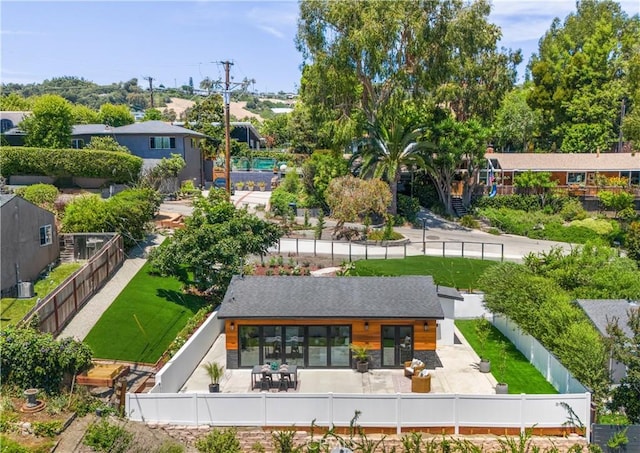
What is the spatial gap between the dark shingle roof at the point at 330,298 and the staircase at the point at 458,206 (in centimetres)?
2772

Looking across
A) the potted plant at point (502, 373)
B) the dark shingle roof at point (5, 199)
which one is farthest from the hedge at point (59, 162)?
the potted plant at point (502, 373)

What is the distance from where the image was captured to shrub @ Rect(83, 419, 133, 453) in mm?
13781

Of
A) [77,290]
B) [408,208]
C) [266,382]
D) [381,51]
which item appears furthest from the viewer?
[408,208]

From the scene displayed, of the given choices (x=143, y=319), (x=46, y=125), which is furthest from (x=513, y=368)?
(x=46, y=125)

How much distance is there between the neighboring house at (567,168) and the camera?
49.0 metres

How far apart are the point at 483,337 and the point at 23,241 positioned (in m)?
17.8

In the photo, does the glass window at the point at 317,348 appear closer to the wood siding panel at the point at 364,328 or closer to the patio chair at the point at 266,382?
the wood siding panel at the point at 364,328

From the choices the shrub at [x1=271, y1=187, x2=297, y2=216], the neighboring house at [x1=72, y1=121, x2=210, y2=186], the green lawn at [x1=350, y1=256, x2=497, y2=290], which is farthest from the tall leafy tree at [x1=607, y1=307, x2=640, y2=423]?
the neighboring house at [x1=72, y1=121, x2=210, y2=186]

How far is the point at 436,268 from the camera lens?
29250 millimetres

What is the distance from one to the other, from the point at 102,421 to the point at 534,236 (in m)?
33.5

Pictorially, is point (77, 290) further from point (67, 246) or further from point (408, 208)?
point (408, 208)

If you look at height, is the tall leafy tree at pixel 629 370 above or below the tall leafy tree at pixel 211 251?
below

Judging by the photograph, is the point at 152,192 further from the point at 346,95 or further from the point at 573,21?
the point at 573,21

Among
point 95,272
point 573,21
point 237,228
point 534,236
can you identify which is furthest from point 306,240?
point 573,21
